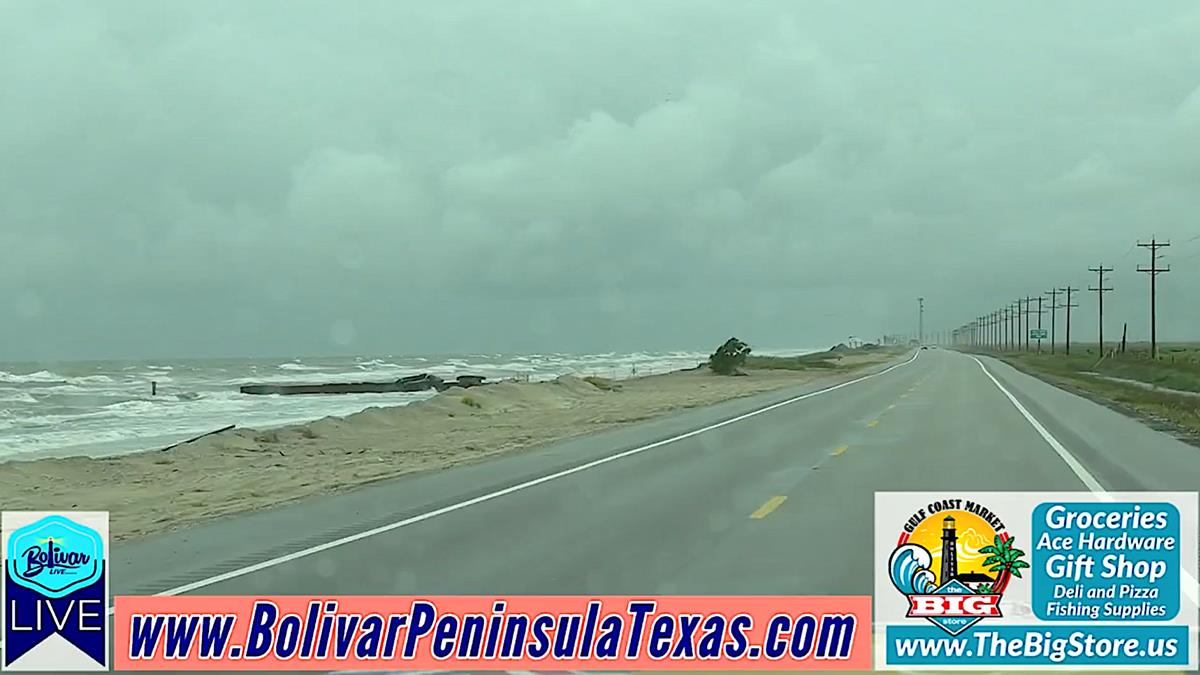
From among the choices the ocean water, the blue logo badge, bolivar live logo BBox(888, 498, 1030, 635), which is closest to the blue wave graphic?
bolivar live logo BBox(888, 498, 1030, 635)

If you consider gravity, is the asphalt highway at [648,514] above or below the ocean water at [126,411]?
above

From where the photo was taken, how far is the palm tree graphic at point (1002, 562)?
8930mm

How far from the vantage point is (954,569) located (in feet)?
29.4

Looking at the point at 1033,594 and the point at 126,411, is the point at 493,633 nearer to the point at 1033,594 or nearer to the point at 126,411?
the point at 1033,594

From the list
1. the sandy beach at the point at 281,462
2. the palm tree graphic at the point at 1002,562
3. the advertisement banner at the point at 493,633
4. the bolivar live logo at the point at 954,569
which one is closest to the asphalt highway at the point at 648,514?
the advertisement banner at the point at 493,633

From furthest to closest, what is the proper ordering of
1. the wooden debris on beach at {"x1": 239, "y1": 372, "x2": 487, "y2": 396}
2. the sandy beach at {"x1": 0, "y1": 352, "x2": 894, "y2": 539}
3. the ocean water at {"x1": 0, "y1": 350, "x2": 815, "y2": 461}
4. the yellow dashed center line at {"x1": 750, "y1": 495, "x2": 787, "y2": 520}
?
the wooden debris on beach at {"x1": 239, "y1": 372, "x2": 487, "y2": 396}
the ocean water at {"x1": 0, "y1": 350, "x2": 815, "y2": 461}
the sandy beach at {"x1": 0, "y1": 352, "x2": 894, "y2": 539}
the yellow dashed center line at {"x1": 750, "y1": 495, "x2": 787, "y2": 520}

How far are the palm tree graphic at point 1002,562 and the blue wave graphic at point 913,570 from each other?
38cm

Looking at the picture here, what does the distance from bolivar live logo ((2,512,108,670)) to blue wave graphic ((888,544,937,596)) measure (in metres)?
5.48

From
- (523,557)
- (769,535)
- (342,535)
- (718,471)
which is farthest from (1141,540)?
(718,471)

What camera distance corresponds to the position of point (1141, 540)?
34.5 feet

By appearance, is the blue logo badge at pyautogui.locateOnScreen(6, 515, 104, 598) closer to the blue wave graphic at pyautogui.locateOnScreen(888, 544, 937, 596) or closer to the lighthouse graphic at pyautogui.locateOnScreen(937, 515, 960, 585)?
the blue wave graphic at pyautogui.locateOnScreen(888, 544, 937, 596)

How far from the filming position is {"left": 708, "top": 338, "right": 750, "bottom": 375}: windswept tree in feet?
300

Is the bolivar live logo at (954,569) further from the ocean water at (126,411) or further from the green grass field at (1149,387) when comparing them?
the ocean water at (126,411)

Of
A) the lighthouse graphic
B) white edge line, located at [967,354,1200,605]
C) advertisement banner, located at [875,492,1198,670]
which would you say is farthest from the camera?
white edge line, located at [967,354,1200,605]
